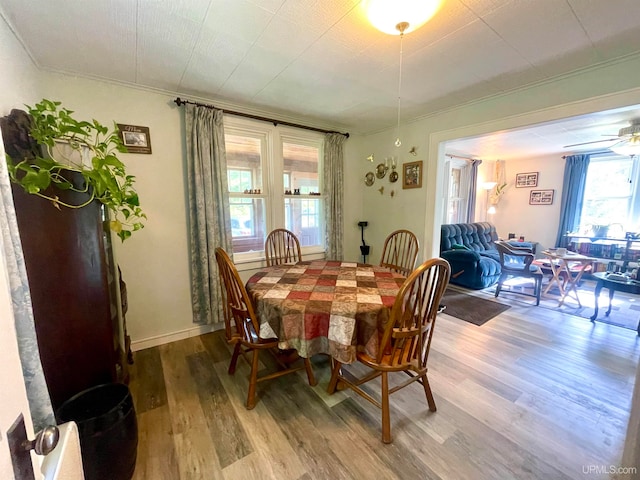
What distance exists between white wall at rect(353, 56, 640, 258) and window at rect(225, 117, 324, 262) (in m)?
0.94

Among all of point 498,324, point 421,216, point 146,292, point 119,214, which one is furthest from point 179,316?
point 498,324

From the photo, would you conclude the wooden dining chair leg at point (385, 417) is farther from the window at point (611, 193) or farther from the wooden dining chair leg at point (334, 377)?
the window at point (611, 193)

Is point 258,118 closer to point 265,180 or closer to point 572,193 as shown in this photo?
point 265,180

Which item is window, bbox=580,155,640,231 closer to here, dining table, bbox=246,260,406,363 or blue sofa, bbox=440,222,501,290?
blue sofa, bbox=440,222,501,290

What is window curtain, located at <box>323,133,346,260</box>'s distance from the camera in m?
3.44

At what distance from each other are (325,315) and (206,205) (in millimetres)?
1723

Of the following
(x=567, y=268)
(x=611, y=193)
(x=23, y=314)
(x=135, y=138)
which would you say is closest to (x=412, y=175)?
(x=567, y=268)

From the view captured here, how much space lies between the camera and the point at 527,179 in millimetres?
5902

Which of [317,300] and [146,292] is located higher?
[317,300]

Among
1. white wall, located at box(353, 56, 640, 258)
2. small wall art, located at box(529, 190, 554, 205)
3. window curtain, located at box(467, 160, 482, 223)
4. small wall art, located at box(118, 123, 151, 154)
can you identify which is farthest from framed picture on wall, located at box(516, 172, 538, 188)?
small wall art, located at box(118, 123, 151, 154)

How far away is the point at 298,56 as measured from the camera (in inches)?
72.7

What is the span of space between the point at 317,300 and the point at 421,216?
2.16 m

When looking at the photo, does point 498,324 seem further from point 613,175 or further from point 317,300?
point 613,175

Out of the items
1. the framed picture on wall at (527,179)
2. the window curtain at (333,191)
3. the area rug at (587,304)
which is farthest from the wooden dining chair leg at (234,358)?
the framed picture on wall at (527,179)
